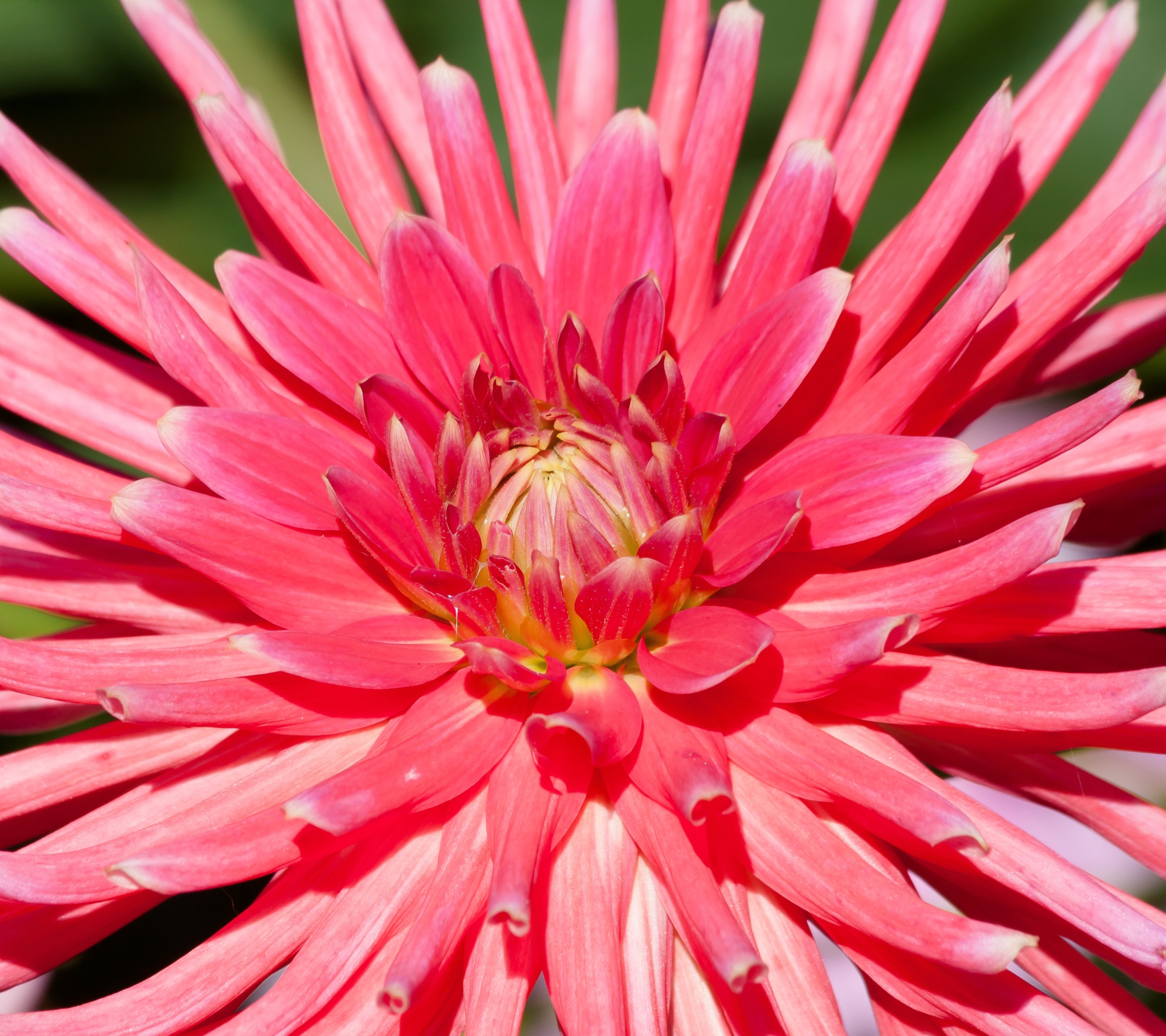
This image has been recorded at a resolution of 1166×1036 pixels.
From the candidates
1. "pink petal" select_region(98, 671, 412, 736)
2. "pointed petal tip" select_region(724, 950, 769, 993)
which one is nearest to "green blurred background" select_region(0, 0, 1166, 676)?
"pink petal" select_region(98, 671, 412, 736)

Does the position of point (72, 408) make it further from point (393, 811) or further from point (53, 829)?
point (393, 811)

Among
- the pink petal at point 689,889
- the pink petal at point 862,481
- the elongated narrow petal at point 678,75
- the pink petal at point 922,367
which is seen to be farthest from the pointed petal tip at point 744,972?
the elongated narrow petal at point 678,75

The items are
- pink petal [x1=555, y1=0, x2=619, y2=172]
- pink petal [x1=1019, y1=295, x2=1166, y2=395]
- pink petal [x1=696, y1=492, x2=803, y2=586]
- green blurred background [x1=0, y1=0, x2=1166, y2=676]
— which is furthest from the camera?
green blurred background [x1=0, y1=0, x2=1166, y2=676]

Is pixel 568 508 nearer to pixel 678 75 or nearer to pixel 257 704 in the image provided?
pixel 257 704

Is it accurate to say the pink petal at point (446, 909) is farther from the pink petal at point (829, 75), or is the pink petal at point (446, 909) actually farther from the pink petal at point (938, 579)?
the pink petal at point (829, 75)

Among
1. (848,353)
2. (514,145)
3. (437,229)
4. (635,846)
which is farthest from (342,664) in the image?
(514,145)

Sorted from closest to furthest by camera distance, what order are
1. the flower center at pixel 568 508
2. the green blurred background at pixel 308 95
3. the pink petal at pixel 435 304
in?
the flower center at pixel 568 508 → the pink petal at pixel 435 304 → the green blurred background at pixel 308 95

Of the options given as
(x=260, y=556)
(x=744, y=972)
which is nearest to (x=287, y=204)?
(x=260, y=556)

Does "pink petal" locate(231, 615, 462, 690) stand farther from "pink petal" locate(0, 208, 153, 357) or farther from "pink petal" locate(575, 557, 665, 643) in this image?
"pink petal" locate(0, 208, 153, 357)
